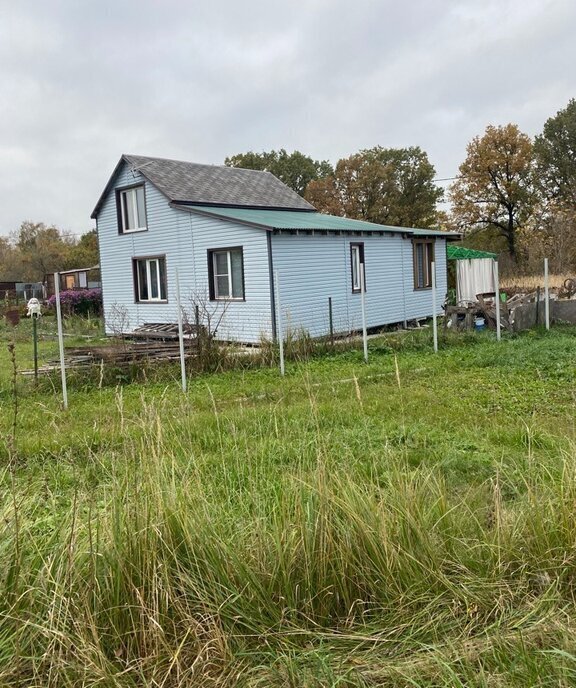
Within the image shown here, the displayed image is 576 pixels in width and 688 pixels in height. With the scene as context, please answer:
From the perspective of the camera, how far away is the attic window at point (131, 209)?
19.8m

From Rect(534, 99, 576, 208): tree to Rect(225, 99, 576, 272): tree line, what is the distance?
0.20 feet

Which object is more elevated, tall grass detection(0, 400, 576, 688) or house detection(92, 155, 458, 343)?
house detection(92, 155, 458, 343)

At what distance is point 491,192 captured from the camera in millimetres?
37844

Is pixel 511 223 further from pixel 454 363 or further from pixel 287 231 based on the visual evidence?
pixel 454 363

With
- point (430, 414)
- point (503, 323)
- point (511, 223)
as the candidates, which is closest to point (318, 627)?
point (430, 414)

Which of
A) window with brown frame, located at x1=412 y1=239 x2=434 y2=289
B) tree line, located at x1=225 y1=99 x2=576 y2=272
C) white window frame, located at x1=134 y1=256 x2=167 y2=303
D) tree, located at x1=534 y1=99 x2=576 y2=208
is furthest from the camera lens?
tree, located at x1=534 y1=99 x2=576 y2=208

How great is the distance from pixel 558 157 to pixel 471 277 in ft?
63.7

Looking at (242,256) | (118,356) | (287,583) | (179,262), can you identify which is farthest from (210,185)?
(287,583)

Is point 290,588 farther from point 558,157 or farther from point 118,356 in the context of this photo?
point 558,157

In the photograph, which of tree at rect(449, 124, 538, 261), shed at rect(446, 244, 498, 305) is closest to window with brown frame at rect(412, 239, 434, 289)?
shed at rect(446, 244, 498, 305)

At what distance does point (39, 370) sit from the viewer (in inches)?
384

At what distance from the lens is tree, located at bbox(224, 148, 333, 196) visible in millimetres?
50344

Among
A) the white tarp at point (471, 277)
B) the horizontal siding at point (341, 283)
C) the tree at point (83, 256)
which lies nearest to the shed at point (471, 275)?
the white tarp at point (471, 277)

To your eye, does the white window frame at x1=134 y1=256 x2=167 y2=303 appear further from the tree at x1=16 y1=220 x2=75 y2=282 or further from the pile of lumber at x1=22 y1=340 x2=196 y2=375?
the tree at x1=16 y1=220 x2=75 y2=282
